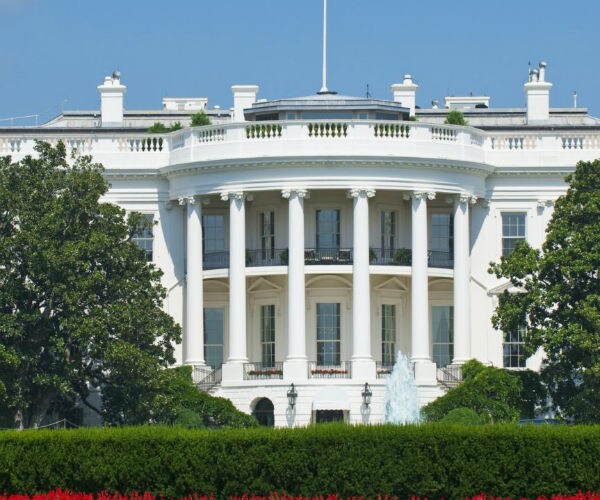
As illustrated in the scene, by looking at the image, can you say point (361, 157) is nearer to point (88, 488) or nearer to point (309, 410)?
point (309, 410)

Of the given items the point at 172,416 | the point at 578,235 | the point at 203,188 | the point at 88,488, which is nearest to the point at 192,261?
the point at 203,188

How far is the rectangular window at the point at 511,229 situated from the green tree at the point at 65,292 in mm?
15793

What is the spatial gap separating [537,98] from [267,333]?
17.3 meters

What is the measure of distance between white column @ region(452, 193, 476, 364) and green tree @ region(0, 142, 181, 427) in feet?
38.6

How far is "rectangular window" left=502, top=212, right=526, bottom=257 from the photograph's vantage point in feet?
277

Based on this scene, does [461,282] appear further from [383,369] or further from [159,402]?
[159,402]

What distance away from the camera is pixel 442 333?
83.7 meters

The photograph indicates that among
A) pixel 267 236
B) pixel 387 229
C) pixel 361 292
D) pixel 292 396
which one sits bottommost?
pixel 292 396

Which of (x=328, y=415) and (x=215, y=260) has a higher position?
(x=215, y=260)

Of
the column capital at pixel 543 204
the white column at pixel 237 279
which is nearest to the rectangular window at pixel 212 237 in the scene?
the white column at pixel 237 279

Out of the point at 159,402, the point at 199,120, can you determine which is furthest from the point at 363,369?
the point at 199,120

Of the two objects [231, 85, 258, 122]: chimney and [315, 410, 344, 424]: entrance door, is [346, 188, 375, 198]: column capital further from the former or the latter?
[231, 85, 258, 122]: chimney

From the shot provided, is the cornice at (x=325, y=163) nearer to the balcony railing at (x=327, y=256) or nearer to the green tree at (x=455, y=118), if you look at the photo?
the balcony railing at (x=327, y=256)

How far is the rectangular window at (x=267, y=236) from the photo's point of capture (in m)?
82.8
